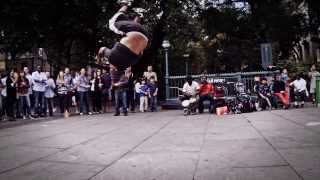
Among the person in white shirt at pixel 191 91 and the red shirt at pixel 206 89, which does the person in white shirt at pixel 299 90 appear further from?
the person in white shirt at pixel 191 91

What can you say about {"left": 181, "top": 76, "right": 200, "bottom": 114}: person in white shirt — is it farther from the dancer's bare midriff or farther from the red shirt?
the dancer's bare midriff

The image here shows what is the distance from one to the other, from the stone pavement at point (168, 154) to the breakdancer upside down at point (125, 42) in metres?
2.63

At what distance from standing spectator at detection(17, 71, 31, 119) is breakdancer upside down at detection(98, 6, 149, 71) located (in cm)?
1375

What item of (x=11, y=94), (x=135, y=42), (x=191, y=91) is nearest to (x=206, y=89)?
(x=191, y=91)

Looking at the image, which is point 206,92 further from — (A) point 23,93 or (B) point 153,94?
(A) point 23,93

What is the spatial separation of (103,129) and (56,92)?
6.88 metres

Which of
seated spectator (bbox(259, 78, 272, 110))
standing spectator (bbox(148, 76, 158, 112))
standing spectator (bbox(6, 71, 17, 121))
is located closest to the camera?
standing spectator (bbox(6, 71, 17, 121))

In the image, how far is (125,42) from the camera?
8.36ft

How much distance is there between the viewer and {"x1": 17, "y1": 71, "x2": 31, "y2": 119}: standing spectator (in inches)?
621

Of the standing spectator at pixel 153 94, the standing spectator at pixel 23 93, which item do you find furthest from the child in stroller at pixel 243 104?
the standing spectator at pixel 23 93

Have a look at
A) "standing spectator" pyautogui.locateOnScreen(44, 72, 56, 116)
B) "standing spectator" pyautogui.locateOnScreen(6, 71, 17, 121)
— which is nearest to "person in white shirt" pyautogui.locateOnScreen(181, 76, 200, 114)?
"standing spectator" pyautogui.locateOnScreen(44, 72, 56, 116)

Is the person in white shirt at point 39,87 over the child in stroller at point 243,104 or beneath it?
over

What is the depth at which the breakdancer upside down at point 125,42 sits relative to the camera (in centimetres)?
256

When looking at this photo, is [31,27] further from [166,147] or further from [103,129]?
[103,129]
